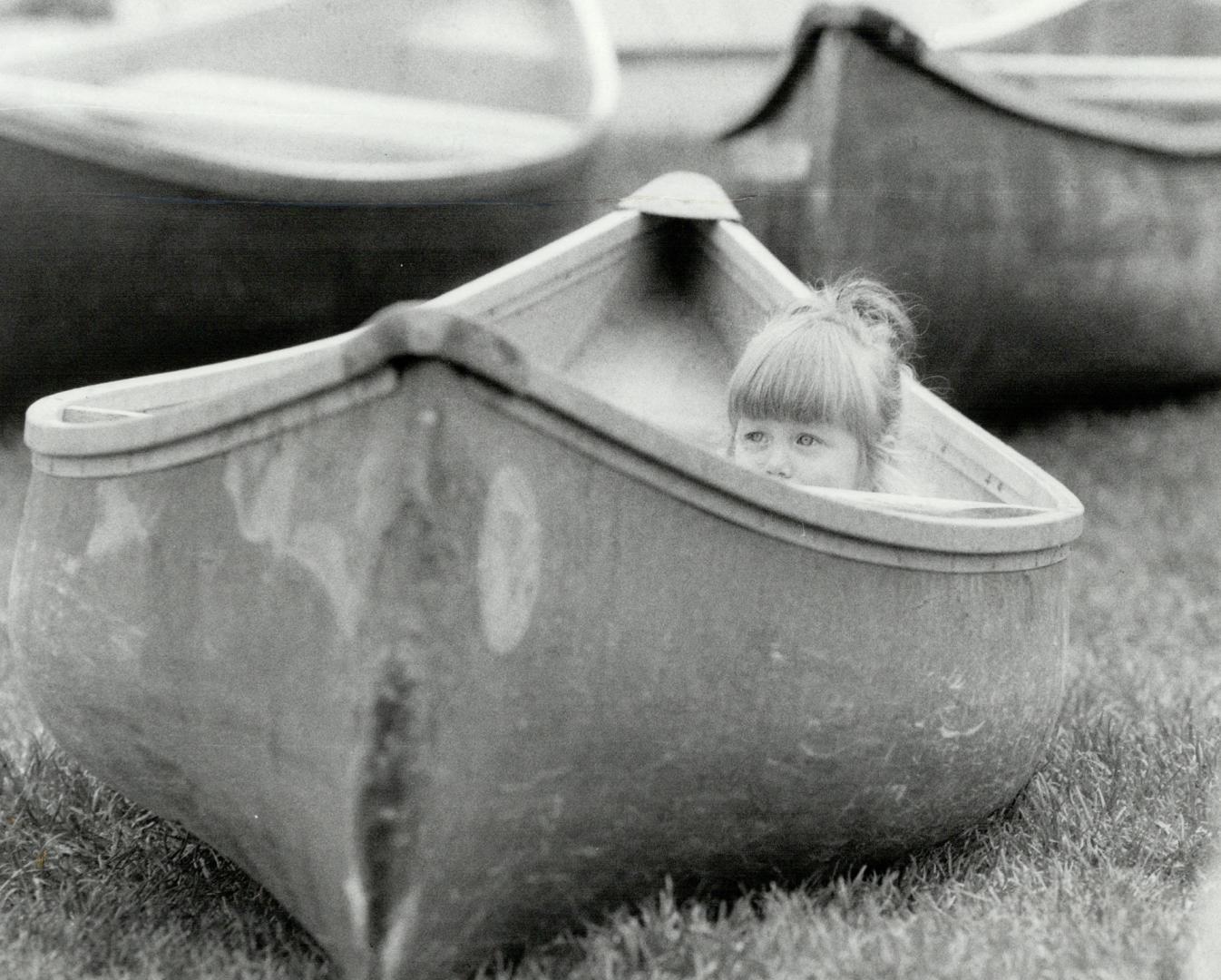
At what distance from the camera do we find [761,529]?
Result: 1941 mm

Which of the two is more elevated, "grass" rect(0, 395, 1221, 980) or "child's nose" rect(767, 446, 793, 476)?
"child's nose" rect(767, 446, 793, 476)

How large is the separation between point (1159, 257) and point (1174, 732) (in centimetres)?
330

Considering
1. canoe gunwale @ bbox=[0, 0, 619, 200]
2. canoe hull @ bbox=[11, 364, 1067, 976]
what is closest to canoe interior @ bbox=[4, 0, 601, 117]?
canoe gunwale @ bbox=[0, 0, 619, 200]

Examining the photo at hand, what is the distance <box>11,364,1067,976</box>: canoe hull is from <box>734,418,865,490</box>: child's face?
1.96 feet

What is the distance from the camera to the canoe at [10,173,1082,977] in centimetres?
174

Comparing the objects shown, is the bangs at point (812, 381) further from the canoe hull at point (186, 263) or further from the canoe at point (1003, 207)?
the canoe hull at point (186, 263)

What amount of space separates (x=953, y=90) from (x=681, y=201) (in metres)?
1.86

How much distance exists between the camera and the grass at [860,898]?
203 cm

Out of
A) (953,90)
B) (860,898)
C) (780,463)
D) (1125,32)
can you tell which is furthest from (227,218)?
(1125,32)

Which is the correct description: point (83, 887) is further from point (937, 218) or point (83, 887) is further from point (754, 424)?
point (937, 218)

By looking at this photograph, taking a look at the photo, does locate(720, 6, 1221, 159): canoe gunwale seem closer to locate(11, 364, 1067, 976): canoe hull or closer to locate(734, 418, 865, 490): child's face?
locate(734, 418, 865, 490): child's face

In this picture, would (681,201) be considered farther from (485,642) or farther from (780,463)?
(485,642)

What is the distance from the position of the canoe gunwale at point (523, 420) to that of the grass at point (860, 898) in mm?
431

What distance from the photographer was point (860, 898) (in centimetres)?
226
